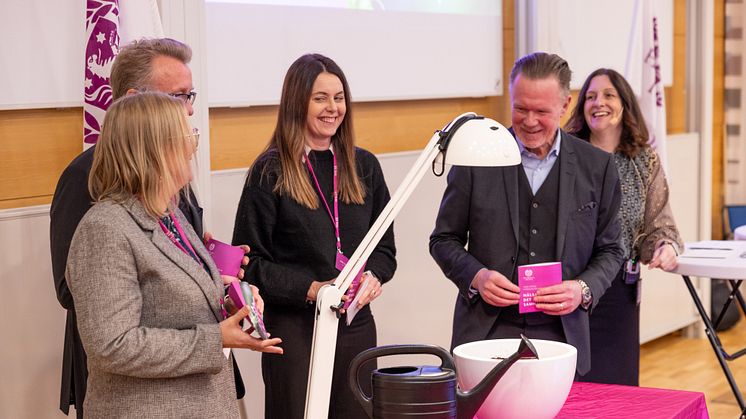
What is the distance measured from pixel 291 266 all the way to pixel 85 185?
2.40ft

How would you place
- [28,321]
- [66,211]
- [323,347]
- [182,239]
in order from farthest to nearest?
[28,321], [66,211], [182,239], [323,347]

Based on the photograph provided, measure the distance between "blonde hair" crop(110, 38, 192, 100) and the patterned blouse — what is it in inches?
66.5

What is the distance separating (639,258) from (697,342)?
118 inches

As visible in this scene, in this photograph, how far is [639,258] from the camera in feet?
10.7

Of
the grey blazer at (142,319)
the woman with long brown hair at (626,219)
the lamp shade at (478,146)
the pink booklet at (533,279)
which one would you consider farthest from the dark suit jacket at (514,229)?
the grey blazer at (142,319)

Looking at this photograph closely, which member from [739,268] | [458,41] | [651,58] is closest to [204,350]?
[739,268]

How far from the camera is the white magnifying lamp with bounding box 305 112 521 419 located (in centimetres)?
159

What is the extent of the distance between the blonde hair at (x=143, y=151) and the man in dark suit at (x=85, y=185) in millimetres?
279

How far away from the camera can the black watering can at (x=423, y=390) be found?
163 centimetres

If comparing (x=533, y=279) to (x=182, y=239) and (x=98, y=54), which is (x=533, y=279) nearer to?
(x=182, y=239)

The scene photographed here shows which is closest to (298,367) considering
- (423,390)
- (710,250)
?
(423,390)

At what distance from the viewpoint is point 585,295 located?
2.43 meters

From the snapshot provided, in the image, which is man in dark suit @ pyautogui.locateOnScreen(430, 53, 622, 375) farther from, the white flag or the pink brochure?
the white flag

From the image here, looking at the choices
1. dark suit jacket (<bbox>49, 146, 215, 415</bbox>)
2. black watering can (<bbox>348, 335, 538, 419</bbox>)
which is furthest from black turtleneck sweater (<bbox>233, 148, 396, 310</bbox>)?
black watering can (<bbox>348, 335, 538, 419</bbox>)
